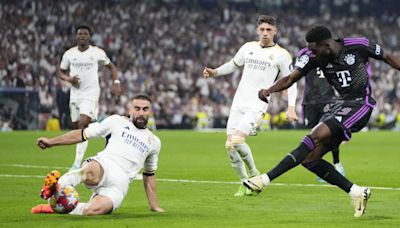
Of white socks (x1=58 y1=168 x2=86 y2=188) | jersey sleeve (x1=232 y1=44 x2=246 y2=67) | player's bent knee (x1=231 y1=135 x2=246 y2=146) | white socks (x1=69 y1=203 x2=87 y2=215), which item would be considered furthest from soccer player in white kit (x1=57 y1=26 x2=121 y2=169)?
white socks (x1=58 y1=168 x2=86 y2=188)

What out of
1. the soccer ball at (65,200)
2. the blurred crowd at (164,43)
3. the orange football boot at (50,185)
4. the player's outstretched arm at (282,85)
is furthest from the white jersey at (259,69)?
the blurred crowd at (164,43)

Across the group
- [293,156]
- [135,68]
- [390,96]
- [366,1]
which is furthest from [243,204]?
[366,1]

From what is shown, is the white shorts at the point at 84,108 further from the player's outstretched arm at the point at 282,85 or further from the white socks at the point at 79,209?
the white socks at the point at 79,209

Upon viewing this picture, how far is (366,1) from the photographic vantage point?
61.7 m

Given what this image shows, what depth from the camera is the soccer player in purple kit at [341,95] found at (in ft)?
39.3

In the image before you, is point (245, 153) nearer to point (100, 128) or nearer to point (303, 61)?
point (303, 61)

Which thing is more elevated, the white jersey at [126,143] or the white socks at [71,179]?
the white jersey at [126,143]

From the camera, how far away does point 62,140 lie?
11578 mm

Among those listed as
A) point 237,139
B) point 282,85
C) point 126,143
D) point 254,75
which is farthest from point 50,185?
point 254,75

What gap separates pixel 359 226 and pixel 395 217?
1.01 metres

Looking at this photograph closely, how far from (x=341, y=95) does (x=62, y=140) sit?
3535 mm

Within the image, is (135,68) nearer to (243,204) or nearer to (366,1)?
(366,1)

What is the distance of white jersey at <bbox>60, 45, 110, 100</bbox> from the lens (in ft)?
67.3

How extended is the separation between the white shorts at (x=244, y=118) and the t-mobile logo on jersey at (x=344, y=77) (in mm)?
3383
